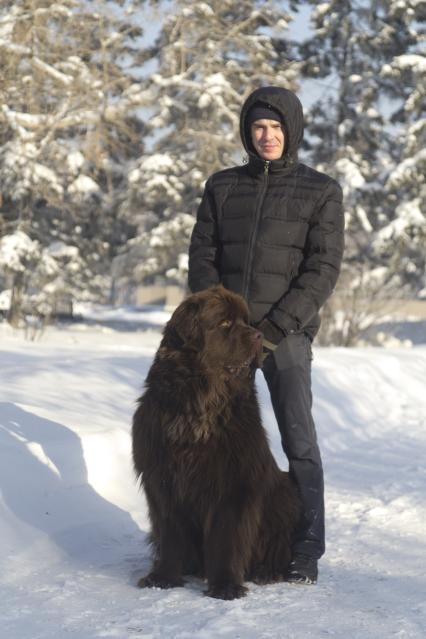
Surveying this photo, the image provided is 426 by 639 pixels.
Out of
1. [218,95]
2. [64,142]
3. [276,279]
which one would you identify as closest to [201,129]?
[218,95]

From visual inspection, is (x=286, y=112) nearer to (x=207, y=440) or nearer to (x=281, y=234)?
(x=281, y=234)

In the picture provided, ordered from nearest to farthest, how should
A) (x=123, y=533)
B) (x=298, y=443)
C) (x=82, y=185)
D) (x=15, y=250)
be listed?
(x=298, y=443)
(x=123, y=533)
(x=15, y=250)
(x=82, y=185)

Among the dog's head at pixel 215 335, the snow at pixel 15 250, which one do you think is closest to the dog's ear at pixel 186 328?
the dog's head at pixel 215 335

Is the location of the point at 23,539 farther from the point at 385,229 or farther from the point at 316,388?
the point at 385,229

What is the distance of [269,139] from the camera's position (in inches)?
166

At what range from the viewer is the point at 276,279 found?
422 cm

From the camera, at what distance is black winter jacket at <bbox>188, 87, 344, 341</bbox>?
4168mm

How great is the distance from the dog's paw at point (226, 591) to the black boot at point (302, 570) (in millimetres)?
296

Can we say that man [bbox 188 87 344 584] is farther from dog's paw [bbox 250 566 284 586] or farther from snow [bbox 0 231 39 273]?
snow [bbox 0 231 39 273]

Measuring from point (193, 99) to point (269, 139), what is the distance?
22.4 m

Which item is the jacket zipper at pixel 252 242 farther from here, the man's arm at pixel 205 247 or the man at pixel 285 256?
the man's arm at pixel 205 247

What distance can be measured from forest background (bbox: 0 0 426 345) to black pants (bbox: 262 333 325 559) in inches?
581

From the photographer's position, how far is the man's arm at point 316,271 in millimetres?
4121

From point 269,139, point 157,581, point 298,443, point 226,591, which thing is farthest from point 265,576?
point 269,139
